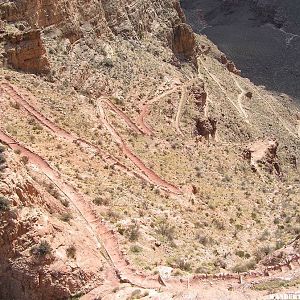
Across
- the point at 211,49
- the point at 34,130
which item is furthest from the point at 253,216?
the point at 211,49

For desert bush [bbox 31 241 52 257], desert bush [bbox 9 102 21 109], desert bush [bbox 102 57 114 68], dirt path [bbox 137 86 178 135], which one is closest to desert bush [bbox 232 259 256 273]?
desert bush [bbox 31 241 52 257]

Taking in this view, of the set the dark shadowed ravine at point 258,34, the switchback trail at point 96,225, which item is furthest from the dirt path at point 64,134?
the dark shadowed ravine at point 258,34

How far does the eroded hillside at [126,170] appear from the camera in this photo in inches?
763

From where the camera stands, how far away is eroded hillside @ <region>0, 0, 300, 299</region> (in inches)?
763

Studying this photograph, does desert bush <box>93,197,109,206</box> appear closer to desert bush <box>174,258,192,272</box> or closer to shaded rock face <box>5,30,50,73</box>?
desert bush <box>174,258,192,272</box>

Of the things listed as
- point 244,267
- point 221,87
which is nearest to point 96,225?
point 244,267

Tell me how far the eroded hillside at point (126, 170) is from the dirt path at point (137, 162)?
0.41 feet

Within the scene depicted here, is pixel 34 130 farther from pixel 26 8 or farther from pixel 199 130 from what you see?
pixel 199 130

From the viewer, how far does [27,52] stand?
38875 mm

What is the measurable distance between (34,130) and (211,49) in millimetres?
59243

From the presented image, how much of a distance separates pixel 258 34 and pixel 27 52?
94.9 meters

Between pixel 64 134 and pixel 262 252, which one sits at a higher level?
pixel 64 134

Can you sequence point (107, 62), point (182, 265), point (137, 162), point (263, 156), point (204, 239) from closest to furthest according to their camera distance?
point (182, 265) < point (204, 239) < point (137, 162) < point (107, 62) < point (263, 156)

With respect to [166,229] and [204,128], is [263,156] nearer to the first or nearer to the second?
[204,128]
